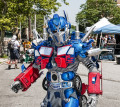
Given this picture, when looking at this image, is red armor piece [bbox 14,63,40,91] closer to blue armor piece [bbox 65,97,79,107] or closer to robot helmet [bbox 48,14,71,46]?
robot helmet [bbox 48,14,71,46]

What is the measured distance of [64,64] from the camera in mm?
3740

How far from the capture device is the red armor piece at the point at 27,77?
13.3ft

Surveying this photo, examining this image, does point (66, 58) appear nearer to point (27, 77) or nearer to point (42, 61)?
point (42, 61)

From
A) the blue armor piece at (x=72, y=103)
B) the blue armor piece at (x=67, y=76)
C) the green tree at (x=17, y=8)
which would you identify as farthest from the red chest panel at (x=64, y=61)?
the green tree at (x=17, y=8)

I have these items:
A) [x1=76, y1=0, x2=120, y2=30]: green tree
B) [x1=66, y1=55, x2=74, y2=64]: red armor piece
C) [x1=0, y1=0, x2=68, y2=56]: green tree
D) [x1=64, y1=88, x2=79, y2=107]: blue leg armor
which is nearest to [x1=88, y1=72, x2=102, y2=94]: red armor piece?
[x1=64, y1=88, x2=79, y2=107]: blue leg armor

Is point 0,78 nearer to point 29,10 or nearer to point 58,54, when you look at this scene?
point 58,54

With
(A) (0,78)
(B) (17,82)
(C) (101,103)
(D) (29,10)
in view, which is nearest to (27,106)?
(C) (101,103)

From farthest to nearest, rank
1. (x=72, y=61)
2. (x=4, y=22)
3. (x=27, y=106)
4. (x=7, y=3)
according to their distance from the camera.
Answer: (x=7, y=3)
(x=4, y=22)
(x=27, y=106)
(x=72, y=61)

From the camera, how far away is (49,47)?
3932mm

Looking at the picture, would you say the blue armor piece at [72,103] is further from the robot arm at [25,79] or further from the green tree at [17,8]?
the green tree at [17,8]

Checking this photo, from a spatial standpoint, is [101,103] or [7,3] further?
[7,3]

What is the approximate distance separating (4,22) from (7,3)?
7.68ft

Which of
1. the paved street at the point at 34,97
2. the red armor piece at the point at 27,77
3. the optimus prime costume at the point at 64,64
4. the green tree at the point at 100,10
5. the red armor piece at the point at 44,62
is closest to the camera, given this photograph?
the optimus prime costume at the point at 64,64

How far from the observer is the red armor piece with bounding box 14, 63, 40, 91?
405 cm
